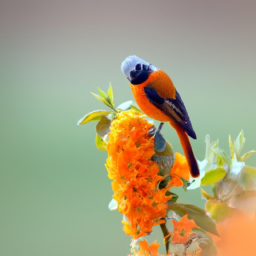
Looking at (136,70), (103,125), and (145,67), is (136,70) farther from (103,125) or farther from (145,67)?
(103,125)

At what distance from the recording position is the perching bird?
0.46 meters

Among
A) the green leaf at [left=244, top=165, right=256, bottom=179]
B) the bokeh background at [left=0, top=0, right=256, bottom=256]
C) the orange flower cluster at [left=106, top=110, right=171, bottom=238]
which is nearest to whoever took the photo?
the orange flower cluster at [left=106, top=110, right=171, bottom=238]

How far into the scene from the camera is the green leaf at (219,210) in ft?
1.81

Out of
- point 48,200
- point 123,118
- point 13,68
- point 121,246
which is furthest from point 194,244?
point 13,68

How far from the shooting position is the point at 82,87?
38.3 inches

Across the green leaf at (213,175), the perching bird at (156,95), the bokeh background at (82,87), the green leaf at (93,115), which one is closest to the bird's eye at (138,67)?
the perching bird at (156,95)

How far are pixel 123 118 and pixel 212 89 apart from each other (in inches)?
22.7

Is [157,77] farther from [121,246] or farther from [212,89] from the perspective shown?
[121,246]

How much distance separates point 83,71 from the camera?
0.97 meters

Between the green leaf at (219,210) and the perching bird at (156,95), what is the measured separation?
12 cm

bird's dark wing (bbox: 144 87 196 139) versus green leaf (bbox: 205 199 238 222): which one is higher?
bird's dark wing (bbox: 144 87 196 139)

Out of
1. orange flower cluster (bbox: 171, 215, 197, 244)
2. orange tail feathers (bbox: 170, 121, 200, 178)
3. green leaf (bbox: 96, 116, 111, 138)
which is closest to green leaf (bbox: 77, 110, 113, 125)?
green leaf (bbox: 96, 116, 111, 138)

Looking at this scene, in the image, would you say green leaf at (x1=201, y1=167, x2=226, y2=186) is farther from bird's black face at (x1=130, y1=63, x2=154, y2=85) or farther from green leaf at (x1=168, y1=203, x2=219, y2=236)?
bird's black face at (x1=130, y1=63, x2=154, y2=85)

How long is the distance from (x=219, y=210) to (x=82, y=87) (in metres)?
0.61
